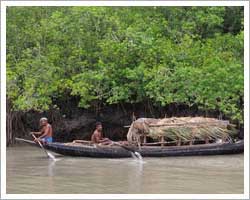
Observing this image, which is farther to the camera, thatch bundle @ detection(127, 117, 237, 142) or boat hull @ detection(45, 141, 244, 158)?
thatch bundle @ detection(127, 117, 237, 142)

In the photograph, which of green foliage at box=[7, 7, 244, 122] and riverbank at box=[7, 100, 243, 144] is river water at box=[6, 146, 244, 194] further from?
riverbank at box=[7, 100, 243, 144]

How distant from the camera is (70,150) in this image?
13.7m

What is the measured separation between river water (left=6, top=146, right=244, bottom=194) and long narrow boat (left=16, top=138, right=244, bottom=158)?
208mm

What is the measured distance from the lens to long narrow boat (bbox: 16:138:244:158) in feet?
44.8

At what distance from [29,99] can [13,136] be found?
6.03 feet

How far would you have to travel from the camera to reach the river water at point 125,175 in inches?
376

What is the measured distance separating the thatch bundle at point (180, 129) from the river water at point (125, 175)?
0.85 metres

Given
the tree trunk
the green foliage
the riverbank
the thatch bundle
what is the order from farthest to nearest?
the riverbank → the tree trunk → the green foliage → the thatch bundle

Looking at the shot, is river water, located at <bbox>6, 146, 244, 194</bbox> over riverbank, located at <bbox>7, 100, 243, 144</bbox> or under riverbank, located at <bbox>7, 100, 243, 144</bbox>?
under

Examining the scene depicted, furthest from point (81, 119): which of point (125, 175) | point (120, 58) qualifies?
point (125, 175)

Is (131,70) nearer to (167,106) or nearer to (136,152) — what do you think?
(167,106)

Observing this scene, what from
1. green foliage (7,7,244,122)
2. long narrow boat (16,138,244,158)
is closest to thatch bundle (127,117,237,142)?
long narrow boat (16,138,244,158)

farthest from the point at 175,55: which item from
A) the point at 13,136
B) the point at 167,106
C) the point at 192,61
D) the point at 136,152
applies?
the point at 13,136

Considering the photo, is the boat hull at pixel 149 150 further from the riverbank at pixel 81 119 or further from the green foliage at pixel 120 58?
the riverbank at pixel 81 119
